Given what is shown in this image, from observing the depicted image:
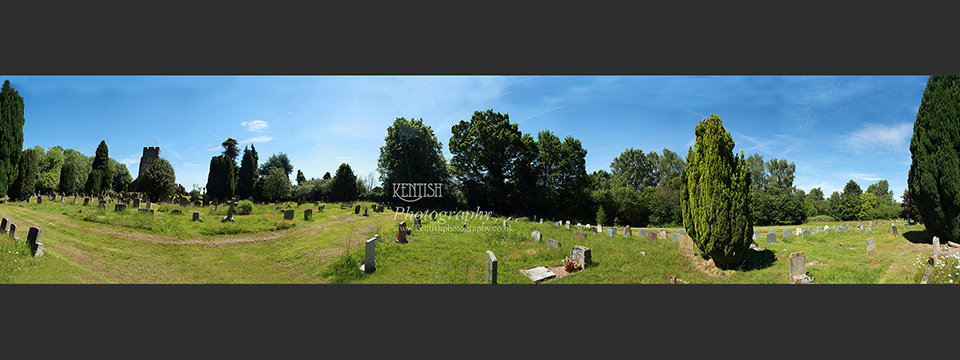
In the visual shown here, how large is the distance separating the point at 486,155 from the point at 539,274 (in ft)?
22.4

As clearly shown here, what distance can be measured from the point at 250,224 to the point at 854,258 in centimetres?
1259

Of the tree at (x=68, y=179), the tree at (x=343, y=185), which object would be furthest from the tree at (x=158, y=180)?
the tree at (x=343, y=185)

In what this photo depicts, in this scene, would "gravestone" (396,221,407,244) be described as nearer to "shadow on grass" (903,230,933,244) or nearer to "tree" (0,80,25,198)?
"tree" (0,80,25,198)

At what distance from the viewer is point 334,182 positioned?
12.9 meters

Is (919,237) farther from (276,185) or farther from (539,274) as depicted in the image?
(276,185)

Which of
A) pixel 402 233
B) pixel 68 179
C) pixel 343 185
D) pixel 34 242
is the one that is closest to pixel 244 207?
pixel 34 242

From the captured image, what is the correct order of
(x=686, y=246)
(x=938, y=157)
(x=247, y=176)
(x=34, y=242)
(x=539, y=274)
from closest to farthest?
(x=34, y=242) → (x=539, y=274) → (x=938, y=157) → (x=686, y=246) → (x=247, y=176)

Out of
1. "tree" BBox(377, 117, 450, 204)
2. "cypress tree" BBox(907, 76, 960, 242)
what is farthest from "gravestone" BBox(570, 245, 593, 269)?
"cypress tree" BBox(907, 76, 960, 242)

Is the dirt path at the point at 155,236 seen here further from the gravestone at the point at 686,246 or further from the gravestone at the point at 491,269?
the gravestone at the point at 686,246

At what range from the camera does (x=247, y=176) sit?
7586mm

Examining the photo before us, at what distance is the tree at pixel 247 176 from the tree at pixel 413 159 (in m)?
2.84

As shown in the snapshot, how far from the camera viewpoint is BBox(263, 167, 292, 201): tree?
24.5 ft

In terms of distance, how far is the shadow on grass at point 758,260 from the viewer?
621 cm

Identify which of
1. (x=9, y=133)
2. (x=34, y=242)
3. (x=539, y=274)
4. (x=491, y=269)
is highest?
(x=9, y=133)
